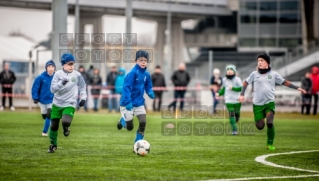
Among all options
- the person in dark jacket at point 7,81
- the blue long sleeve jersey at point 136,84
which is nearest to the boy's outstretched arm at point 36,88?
the blue long sleeve jersey at point 136,84

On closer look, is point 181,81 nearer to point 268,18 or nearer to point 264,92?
point 264,92

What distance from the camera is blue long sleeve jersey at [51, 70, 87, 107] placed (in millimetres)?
14938

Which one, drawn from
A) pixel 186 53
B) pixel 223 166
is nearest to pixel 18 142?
pixel 223 166

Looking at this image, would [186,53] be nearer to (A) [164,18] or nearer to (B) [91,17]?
(A) [164,18]

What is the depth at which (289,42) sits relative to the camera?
72.8 meters

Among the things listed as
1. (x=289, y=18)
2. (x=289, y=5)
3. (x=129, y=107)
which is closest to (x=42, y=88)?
(x=129, y=107)

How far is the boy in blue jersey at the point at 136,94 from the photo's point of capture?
14609 mm

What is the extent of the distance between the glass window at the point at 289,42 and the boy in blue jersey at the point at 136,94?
5887cm

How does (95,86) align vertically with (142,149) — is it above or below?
above

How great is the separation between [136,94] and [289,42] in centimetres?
5963

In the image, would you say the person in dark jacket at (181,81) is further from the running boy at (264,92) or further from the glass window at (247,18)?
the glass window at (247,18)

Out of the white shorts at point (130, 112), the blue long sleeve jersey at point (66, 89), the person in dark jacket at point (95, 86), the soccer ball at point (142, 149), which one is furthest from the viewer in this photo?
the person in dark jacket at point (95, 86)

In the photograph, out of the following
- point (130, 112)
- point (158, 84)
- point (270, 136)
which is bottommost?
point (270, 136)

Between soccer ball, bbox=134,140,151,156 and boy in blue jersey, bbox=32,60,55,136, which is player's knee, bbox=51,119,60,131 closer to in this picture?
soccer ball, bbox=134,140,151,156
